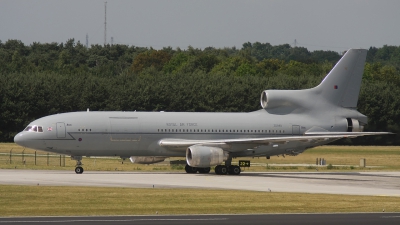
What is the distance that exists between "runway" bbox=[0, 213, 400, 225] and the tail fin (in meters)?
29.1

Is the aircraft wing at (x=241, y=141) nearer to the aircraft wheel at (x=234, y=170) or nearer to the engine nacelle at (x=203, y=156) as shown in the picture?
the engine nacelle at (x=203, y=156)

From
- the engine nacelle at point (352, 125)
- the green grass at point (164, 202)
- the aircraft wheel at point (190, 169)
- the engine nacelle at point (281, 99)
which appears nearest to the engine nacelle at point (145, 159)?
the aircraft wheel at point (190, 169)

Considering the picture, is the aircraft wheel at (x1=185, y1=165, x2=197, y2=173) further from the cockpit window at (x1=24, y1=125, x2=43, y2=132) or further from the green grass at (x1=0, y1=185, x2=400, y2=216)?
the green grass at (x1=0, y1=185, x2=400, y2=216)

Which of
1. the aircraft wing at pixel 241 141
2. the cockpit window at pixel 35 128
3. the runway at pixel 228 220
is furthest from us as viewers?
the aircraft wing at pixel 241 141

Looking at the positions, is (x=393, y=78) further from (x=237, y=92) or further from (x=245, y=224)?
(x=245, y=224)

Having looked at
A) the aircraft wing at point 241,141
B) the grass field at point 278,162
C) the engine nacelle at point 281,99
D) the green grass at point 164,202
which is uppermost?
the engine nacelle at point 281,99

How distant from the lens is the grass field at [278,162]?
55.0 metres

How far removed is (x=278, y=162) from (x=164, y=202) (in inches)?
1396

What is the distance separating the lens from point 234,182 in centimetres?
4116

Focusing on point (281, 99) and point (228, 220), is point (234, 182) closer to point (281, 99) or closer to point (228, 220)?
point (281, 99)

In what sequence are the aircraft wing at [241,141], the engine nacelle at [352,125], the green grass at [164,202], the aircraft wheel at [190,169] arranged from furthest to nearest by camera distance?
the engine nacelle at [352,125], the aircraft wheel at [190,169], the aircraft wing at [241,141], the green grass at [164,202]

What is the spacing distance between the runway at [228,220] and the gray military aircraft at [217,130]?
875 inches

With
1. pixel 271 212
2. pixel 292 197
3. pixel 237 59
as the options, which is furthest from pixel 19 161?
pixel 237 59

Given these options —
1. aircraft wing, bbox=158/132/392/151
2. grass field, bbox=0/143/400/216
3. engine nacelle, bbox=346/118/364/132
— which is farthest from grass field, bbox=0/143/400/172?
grass field, bbox=0/143/400/216
